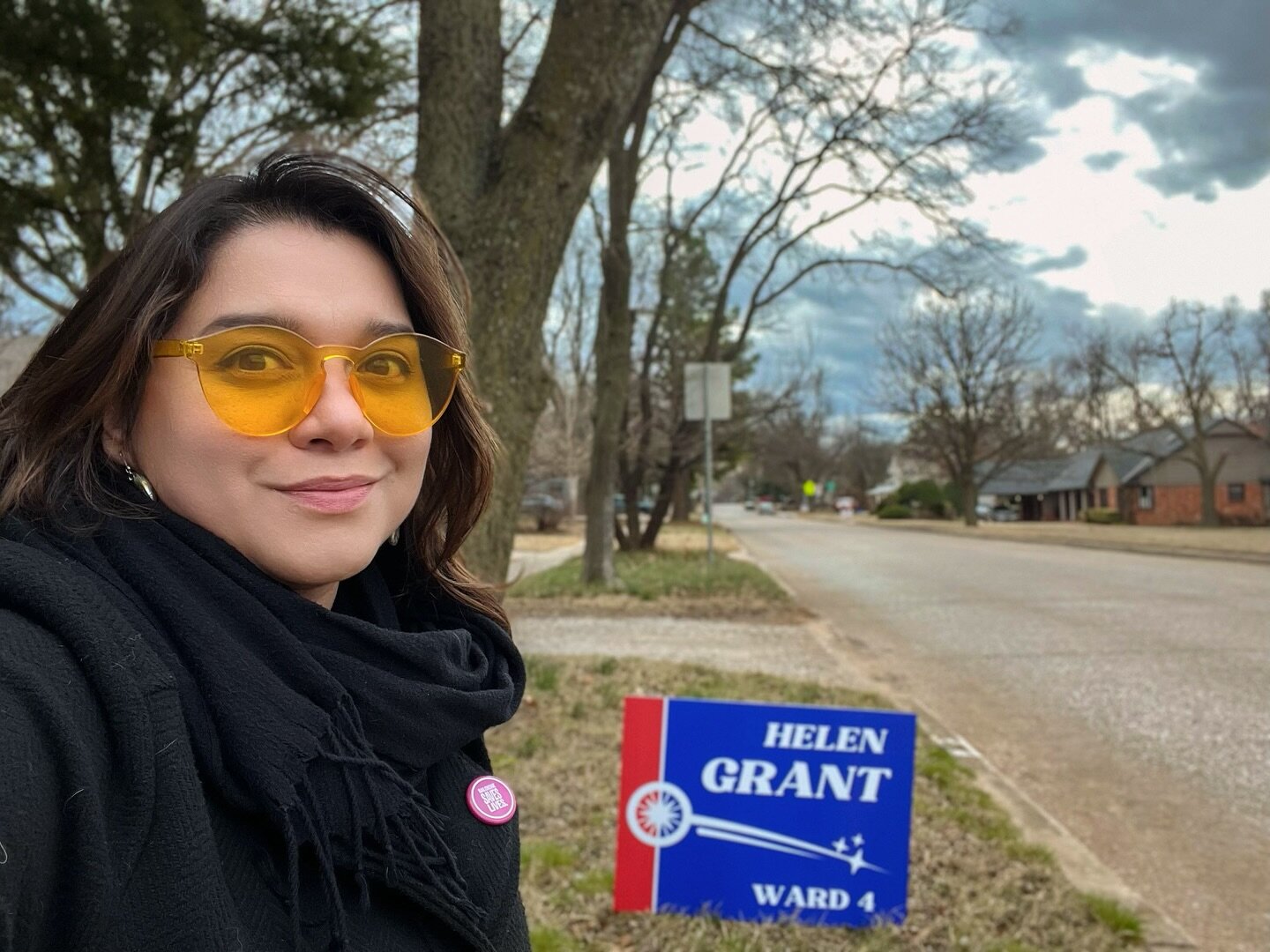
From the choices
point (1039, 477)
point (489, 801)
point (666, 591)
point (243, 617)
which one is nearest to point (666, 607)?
point (666, 591)

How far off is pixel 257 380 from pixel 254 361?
28mm

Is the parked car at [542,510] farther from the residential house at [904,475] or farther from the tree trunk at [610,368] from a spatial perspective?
→ the residential house at [904,475]

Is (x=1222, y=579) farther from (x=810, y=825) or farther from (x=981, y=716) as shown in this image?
(x=810, y=825)

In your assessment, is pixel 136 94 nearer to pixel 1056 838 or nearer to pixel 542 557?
pixel 1056 838

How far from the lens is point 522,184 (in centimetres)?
438

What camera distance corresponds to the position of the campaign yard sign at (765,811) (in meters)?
3.24

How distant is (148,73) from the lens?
29.5 feet

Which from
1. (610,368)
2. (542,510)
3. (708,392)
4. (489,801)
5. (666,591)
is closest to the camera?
(489,801)

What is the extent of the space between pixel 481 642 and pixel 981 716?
5.88 metres

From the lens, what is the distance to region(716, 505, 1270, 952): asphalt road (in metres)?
4.08

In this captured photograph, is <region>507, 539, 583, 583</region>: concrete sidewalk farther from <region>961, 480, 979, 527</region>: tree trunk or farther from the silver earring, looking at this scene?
<region>961, 480, 979, 527</region>: tree trunk

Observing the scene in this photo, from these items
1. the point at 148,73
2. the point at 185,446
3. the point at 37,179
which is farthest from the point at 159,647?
the point at 37,179

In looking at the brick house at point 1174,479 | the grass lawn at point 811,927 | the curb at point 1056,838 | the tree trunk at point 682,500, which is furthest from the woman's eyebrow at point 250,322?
the brick house at point 1174,479

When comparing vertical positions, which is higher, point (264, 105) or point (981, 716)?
point (264, 105)
